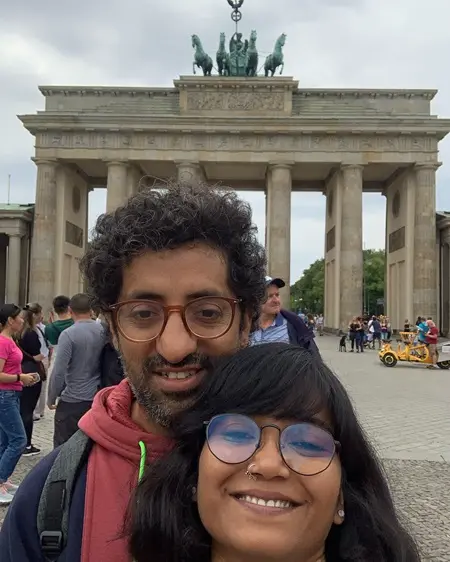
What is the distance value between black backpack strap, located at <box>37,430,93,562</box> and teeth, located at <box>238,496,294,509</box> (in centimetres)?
42

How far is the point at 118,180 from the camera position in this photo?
4109 cm

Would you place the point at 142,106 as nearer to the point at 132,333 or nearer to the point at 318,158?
the point at 318,158

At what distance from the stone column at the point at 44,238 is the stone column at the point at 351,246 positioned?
20.1m

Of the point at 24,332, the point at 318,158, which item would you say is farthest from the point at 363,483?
the point at 318,158

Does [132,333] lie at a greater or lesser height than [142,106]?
lesser

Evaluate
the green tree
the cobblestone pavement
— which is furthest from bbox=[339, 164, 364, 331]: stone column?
the green tree

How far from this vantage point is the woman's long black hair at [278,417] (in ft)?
4.14

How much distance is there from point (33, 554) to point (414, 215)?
4166 cm

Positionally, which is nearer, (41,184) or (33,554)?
(33,554)

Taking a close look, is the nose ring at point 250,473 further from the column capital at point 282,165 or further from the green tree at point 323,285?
the green tree at point 323,285

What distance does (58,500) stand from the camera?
1.32 metres

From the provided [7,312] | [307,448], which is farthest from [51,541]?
[7,312]

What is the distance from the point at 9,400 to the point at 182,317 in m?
→ 5.65

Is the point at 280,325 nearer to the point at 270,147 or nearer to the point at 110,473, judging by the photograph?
the point at 110,473
